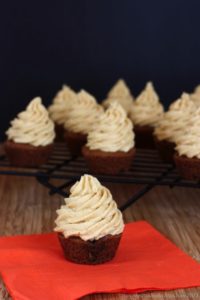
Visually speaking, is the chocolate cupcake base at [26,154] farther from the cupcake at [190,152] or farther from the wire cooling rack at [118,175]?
the cupcake at [190,152]

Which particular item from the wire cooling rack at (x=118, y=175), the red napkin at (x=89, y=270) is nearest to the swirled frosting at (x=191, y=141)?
the wire cooling rack at (x=118, y=175)

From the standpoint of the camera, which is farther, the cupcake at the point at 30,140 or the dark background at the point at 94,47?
the dark background at the point at 94,47

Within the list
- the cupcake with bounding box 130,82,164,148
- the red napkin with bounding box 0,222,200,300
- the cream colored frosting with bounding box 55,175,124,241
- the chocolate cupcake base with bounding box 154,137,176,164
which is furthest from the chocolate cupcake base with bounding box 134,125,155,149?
the cream colored frosting with bounding box 55,175,124,241

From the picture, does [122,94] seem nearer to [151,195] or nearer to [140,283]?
[151,195]

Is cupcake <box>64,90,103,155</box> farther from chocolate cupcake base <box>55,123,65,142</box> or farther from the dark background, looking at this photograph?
the dark background

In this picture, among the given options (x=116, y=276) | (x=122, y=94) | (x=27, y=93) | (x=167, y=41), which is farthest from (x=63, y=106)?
(x=116, y=276)

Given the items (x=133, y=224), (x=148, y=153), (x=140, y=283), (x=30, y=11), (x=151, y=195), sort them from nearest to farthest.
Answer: (x=140, y=283)
(x=133, y=224)
(x=151, y=195)
(x=148, y=153)
(x=30, y=11)
